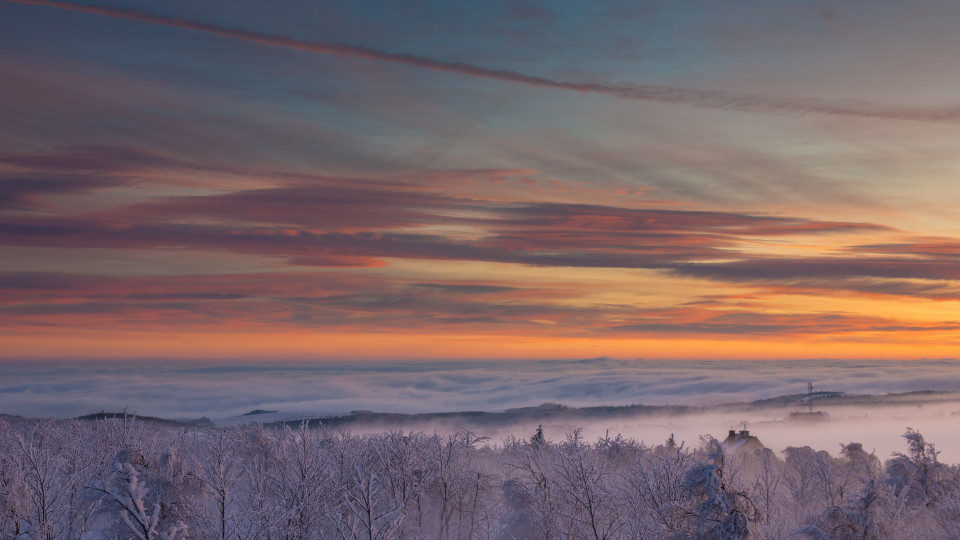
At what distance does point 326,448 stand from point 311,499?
2608 centimetres

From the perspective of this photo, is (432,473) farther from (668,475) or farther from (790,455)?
(790,455)

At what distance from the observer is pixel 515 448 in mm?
84938

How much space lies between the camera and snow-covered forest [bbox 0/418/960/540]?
29.3 m

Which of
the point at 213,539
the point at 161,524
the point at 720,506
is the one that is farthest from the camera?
the point at 161,524

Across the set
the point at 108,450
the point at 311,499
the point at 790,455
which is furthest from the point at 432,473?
the point at 790,455

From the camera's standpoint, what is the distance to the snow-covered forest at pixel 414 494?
2935cm

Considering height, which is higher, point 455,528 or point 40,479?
point 40,479

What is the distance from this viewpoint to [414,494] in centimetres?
5931

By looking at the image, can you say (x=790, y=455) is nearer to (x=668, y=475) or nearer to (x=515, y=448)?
(x=515, y=448)

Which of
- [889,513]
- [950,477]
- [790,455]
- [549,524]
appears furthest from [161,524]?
[790,455]

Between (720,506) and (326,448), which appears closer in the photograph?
(720,506)

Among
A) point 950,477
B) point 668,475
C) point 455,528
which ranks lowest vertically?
point 455,528

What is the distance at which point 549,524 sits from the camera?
50.0m

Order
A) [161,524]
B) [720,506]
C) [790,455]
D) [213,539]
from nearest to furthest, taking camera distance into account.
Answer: [720,506]
[213,539]
[161,524]
[790,455]
